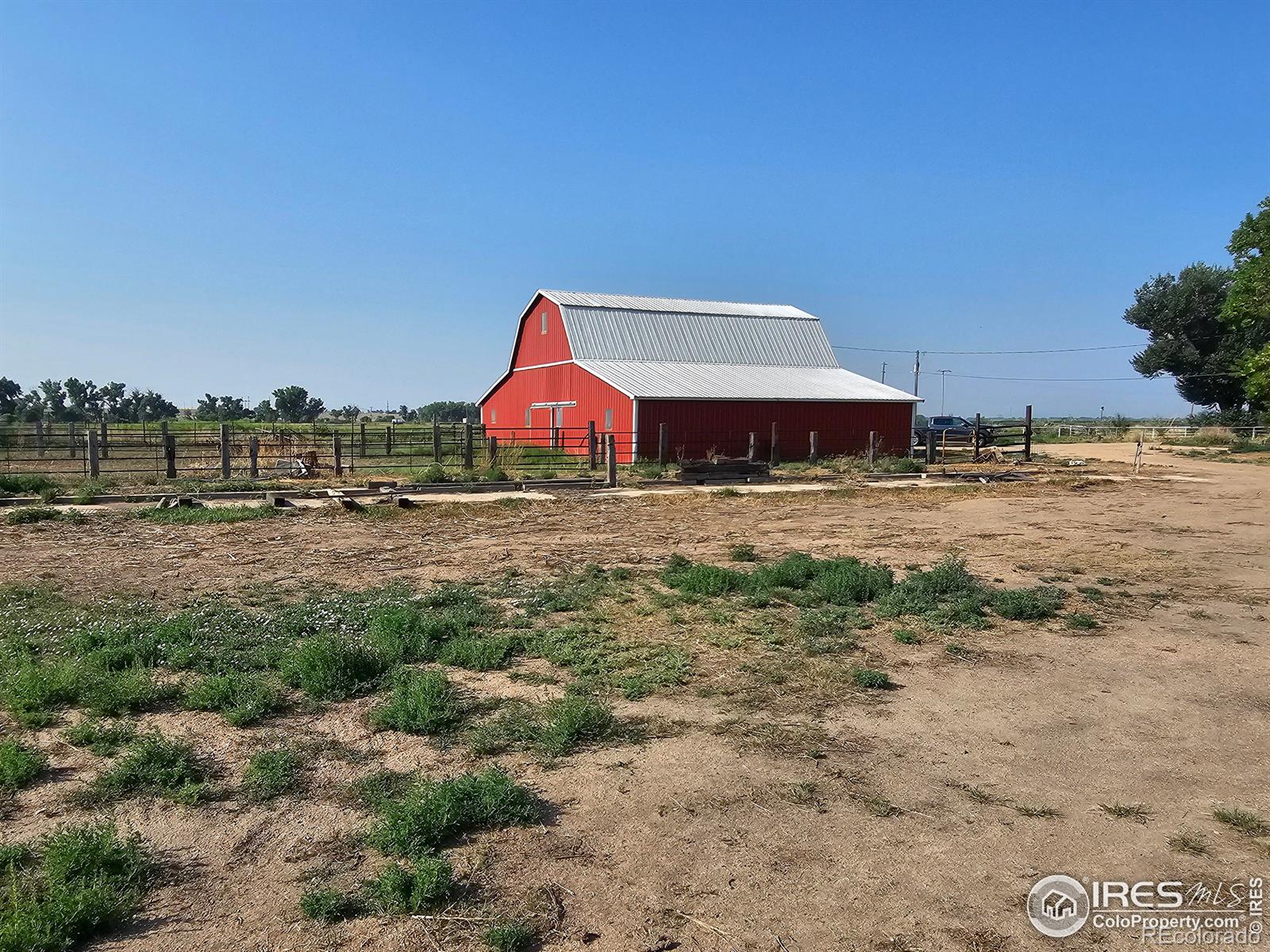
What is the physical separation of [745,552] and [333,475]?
17006 millimetres

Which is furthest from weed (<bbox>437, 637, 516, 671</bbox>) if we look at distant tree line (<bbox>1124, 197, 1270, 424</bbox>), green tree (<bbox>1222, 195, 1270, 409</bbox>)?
distant tree line (<bbox>1124, 197, 1270, 424</bbox>)

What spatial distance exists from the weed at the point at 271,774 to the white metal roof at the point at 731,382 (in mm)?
25693

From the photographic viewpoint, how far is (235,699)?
5.80 metres

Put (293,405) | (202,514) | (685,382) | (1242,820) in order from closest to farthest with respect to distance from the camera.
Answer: (1242,820), (202,514), (685,382), (293,405)

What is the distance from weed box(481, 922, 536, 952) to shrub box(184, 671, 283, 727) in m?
2.85

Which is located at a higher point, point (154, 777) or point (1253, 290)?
point (1253, 290)

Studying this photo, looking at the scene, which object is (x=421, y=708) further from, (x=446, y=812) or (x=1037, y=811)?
(x=1037, y=811)

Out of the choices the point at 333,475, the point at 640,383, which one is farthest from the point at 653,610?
the point at 640,383

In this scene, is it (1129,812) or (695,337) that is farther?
(695,337)

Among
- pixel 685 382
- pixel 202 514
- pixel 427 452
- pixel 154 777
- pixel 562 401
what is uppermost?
pixel 685 382

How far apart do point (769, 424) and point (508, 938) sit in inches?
1210

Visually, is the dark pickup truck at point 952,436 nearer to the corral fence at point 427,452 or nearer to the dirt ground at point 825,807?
the corral fence at point 427,452

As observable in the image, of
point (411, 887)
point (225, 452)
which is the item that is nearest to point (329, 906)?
point (411, 887)

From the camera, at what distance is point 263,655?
674cm
